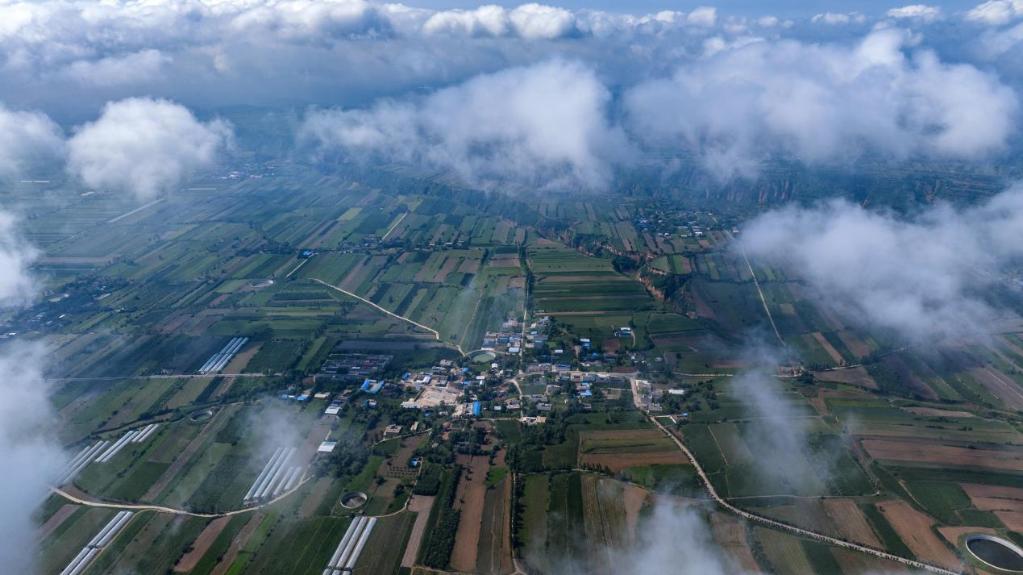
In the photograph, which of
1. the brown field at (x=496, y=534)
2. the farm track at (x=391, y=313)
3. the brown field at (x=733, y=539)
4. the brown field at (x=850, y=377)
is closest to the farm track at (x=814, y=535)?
the brown field at (x=733, y=539)

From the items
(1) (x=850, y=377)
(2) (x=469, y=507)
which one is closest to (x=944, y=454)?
(1) (x=850, y=377)

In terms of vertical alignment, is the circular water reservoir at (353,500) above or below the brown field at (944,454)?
below

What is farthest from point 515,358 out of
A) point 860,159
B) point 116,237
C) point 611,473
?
point 860,159

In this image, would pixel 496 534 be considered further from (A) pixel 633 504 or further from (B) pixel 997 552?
(B) pixel 997 552

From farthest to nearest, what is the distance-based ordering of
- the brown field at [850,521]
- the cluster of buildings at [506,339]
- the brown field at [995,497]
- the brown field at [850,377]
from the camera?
the cluster of buildings at [506,339] < the brown field at [850,377] < the brown field at [995,497] < the brown field at [850,521]

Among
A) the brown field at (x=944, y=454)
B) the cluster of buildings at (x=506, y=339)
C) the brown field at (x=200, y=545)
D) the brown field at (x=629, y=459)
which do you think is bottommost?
the brown field at (x=200, y=545)

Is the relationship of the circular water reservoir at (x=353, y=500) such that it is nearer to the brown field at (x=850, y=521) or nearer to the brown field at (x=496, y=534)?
the brown field at (x=496, y=534)
